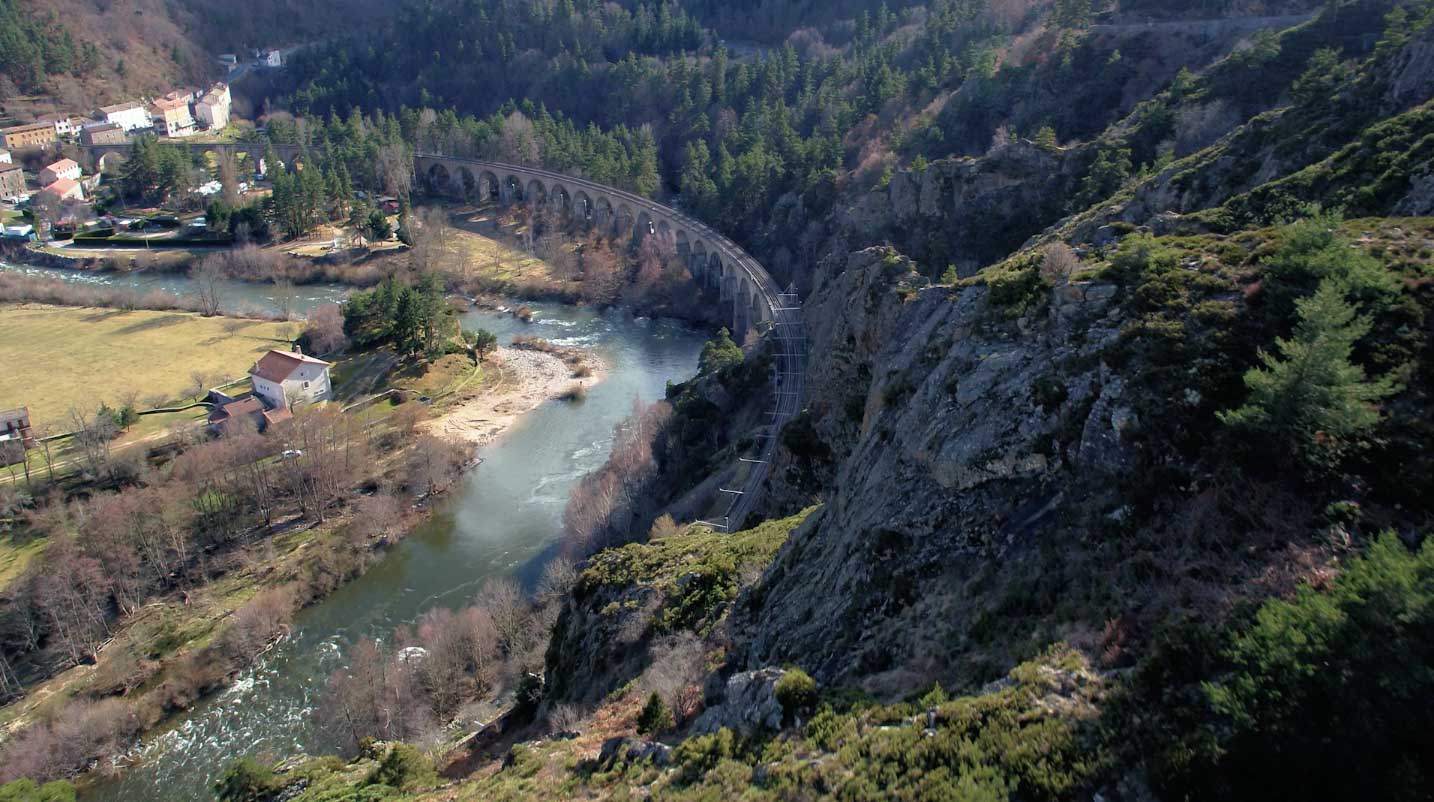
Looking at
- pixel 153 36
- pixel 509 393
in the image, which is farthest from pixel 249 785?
pixel 153 36

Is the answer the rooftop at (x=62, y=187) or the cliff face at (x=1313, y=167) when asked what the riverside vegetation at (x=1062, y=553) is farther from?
the rooftop at (x=62, y=187)

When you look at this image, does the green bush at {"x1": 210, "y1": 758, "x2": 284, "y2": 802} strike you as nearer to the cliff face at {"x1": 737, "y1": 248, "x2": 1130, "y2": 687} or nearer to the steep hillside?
the cliff face at {"x1": 737, "y1": 248, "x2": 1130, "y2": 687}

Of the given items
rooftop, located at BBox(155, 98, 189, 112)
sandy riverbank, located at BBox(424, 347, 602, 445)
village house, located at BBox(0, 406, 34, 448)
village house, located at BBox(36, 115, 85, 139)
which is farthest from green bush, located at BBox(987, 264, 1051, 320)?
rooftop, located at BBox(155, 98, 189, 112)

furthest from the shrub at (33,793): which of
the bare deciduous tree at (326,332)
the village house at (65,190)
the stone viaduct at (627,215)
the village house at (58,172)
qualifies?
the village house at (58,172)

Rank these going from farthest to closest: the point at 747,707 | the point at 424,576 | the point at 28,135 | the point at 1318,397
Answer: the point at 28,135 < the point at 424,576 < the point at 747,707 < the point at 1318,397

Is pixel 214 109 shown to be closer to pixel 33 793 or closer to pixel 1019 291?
pixel 33 793

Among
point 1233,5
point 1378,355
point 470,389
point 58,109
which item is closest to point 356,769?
point 1378,355
